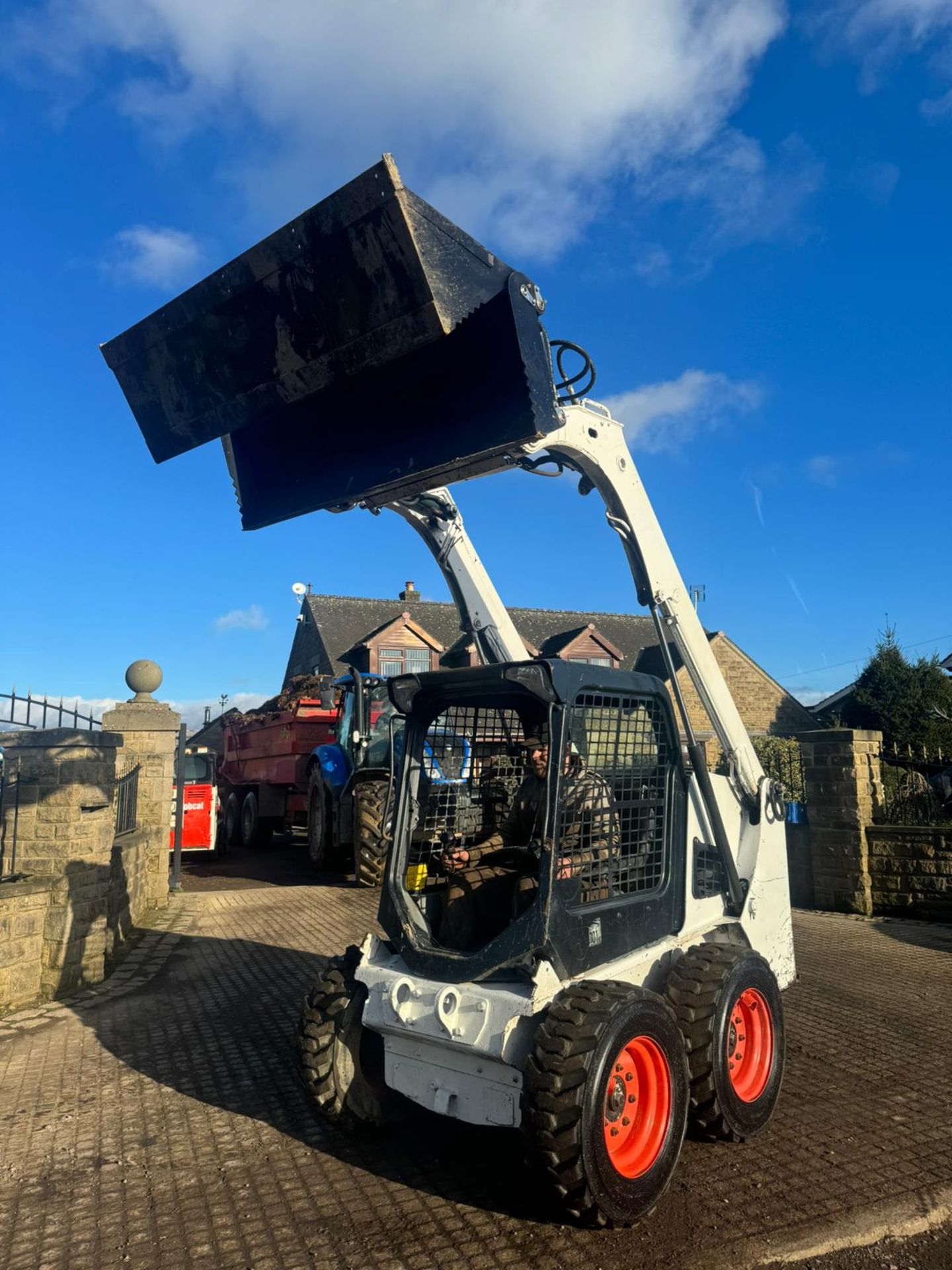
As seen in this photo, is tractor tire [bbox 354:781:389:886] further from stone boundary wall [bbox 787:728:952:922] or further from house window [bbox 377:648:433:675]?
house window [bbox 377:648:433:675]

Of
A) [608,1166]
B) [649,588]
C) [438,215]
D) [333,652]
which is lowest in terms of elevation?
[608,1166]

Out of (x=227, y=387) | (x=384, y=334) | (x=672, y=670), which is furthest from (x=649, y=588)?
(x=227, y=387)

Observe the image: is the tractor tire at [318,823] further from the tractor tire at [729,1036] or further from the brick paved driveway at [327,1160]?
the tractor tire at [729,1036]

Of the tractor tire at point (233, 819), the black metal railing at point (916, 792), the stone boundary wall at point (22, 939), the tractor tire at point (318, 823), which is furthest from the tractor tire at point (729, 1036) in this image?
the tractor tire at point (233, 819)

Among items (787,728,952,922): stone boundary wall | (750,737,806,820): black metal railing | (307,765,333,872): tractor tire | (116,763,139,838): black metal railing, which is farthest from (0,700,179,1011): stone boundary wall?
(787,728,952,922): stone boundary wall

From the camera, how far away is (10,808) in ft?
22.6

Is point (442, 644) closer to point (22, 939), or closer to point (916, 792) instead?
point (916, 792)

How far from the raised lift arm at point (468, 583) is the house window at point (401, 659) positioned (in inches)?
942

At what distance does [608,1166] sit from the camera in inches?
125

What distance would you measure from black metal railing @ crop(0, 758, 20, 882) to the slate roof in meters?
24.1

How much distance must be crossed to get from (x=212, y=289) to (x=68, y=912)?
501 centimetres

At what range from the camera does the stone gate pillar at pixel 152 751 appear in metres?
10.3

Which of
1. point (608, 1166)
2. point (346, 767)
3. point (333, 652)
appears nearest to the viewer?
point (608, 1166)

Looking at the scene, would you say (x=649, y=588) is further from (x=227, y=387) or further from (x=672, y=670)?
(x=227, y=387)
